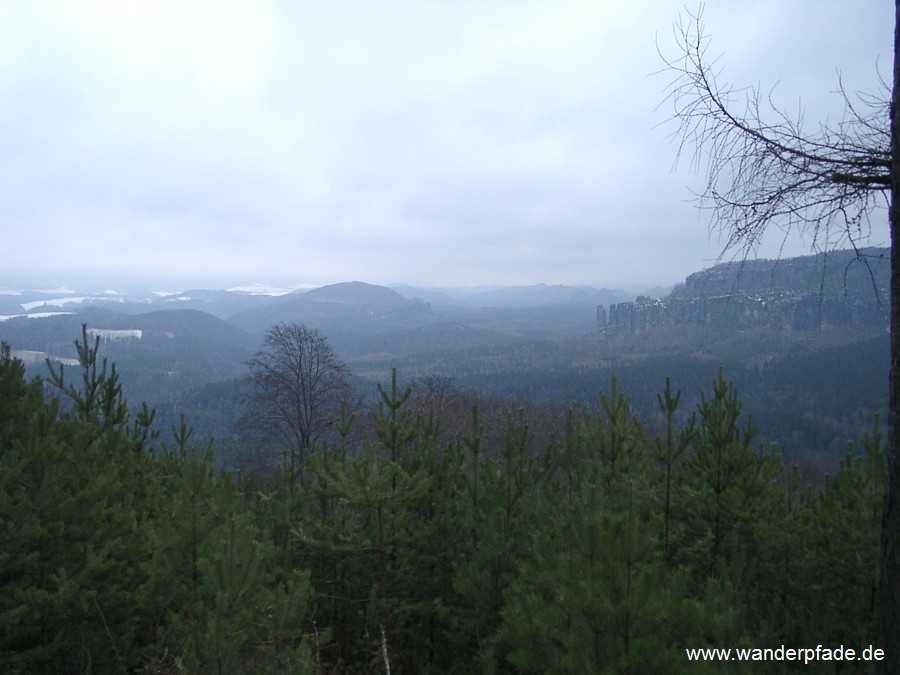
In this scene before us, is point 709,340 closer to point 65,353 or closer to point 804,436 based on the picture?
point 804,436

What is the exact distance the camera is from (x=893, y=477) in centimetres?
249

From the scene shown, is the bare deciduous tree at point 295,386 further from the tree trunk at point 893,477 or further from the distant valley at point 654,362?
the tree trunk at point 893,477

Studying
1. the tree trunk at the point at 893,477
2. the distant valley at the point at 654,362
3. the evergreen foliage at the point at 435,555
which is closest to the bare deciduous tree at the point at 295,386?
the distant valley at the point at 654,362

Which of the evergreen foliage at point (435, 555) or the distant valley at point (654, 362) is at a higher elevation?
the evergreen foliage at point (435, 555)

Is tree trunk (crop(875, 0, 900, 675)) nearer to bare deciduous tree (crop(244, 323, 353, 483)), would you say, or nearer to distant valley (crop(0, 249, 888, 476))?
bare deciduous tree (crop(244, 323, 353, 483))

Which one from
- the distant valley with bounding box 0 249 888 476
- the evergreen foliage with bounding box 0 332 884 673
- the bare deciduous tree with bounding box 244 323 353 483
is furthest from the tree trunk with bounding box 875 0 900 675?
the distant valley with bounding box 0 249 888 476

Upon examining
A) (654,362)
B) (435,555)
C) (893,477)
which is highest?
(893,477)

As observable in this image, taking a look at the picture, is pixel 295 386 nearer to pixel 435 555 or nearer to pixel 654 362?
pixel 435 555

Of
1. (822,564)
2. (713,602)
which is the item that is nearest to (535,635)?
(713,602)

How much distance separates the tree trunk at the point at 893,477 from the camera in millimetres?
2439

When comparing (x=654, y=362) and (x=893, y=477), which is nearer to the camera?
(x=893, y=477)

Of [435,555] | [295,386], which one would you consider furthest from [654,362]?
[435,555]

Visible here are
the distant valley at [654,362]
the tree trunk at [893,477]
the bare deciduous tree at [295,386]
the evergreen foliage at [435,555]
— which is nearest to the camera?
the tree trunk at [893,477]

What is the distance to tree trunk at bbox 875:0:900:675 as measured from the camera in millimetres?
2439
